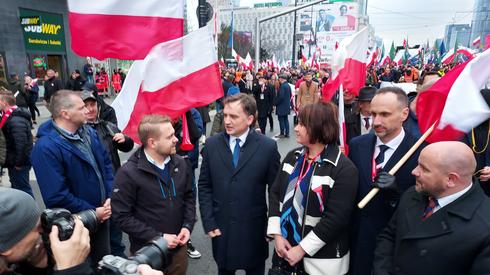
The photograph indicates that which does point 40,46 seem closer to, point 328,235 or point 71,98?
point 71,98

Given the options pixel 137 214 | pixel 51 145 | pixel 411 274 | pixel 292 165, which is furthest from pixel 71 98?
pixel 411 274

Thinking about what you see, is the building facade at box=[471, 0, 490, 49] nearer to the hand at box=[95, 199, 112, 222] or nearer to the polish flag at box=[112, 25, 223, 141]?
the polish flag at box=[112, 25, 223, 141]

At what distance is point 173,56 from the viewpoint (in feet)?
10.6

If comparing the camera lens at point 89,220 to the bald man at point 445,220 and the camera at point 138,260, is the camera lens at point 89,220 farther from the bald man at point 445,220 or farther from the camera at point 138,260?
the bald man at point 445,220

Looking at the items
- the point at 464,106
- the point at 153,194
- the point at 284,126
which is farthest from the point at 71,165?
the point at 284,126

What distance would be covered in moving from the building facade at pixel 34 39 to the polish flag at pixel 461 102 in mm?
16051

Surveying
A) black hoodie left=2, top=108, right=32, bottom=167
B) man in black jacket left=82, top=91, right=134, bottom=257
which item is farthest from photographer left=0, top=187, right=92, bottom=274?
black hoodie left=2, top=108, right=32, bottom=167

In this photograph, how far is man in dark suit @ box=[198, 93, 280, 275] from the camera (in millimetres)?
2662

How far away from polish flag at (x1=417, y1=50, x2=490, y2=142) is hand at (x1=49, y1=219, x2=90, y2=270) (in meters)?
2.30

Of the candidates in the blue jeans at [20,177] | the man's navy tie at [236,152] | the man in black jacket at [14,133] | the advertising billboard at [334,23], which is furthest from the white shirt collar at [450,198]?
the advertising billboard at [334,23]

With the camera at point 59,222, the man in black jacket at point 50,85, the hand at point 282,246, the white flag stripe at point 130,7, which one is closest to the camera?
the camera at point 59,222

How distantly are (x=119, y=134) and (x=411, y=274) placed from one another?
3080mm

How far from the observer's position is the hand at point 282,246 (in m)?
2.35

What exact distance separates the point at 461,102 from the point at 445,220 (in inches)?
40.4
